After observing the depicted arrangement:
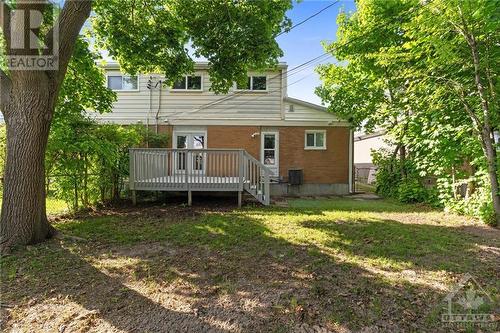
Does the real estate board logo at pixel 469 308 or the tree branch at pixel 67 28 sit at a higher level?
the tree branch at pixel 67 28

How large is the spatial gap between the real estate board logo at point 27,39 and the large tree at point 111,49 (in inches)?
0.7

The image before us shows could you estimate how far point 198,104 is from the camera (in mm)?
12188

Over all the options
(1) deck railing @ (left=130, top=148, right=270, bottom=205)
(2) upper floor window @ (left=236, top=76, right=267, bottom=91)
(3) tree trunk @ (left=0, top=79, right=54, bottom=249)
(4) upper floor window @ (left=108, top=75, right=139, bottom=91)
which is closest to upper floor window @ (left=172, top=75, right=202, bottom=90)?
(4) upper floor window @ (left=108, top=75, right=139, bottom=91)

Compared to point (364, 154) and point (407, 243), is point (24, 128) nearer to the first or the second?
point (407, 243)

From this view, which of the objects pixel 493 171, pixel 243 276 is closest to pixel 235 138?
pixel 493 171

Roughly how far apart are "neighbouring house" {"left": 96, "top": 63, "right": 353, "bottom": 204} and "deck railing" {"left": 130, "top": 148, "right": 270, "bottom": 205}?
3.13 m

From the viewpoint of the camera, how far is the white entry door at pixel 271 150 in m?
12.2

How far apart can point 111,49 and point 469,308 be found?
917cm

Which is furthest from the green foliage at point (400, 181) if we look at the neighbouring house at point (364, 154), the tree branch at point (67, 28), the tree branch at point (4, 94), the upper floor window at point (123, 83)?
the upper floor window at point (123, 83)

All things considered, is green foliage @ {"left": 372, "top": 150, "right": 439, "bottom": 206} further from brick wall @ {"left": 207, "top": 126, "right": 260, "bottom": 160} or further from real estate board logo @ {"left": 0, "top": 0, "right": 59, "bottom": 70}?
real estate board logo @ {"left": 0, "top": 0, "right": 59, "bottom": 70}

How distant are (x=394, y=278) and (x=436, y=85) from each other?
5697mm

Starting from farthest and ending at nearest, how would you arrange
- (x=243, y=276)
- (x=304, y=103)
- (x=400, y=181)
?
(x=304, y=103) < (x=400, y=181) < (x=243, y=276)

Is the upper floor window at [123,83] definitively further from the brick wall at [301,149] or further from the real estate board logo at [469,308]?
the real estate board logo at [469,308]

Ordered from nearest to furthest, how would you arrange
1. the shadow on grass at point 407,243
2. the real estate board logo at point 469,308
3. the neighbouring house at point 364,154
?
the real estate board logo at point 469,308 → the shadow on grass at point 407,243 → the neighbouring house at point 364,154
